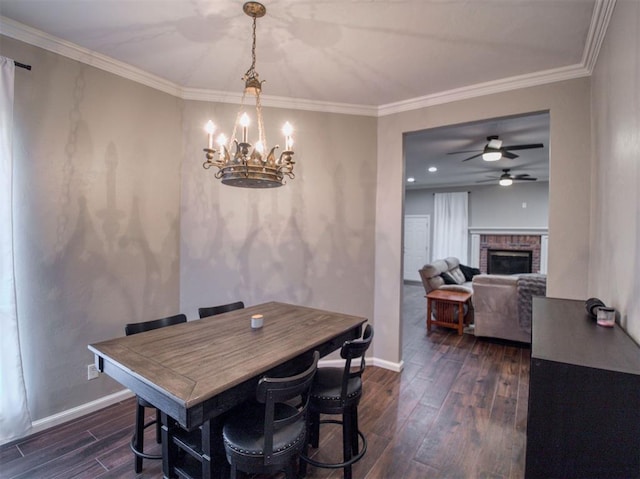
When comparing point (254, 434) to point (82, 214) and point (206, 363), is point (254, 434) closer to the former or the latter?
point (206, 363)

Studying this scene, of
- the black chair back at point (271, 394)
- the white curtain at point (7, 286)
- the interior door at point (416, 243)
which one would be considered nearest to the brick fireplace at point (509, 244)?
the interior door at point (416, 243)

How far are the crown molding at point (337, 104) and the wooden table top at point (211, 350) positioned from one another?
2.23m

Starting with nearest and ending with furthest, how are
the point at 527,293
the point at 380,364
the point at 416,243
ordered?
the point at 380,364 < the point at 527,293 < the point at 416,243

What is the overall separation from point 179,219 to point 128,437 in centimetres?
Answer: 189

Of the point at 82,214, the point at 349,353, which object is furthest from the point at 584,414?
the point at 82,214

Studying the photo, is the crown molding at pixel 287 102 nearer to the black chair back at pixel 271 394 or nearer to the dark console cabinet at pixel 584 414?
the black chair back at pixel 271 394

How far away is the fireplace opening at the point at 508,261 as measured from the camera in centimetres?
776

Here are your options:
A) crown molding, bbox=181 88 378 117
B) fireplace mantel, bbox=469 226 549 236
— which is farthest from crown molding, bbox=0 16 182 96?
fireplace mantel, bbox=469 226 549 236

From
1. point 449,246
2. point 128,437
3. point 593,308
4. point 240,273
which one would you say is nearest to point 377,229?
point 240,273

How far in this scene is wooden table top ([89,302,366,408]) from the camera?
4.41 ft

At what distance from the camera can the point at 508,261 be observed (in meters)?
7.97

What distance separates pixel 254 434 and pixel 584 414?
1296 mm

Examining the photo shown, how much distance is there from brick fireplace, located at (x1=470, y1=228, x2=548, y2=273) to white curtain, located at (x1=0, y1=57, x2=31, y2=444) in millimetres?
8694

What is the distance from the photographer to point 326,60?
256 cm
